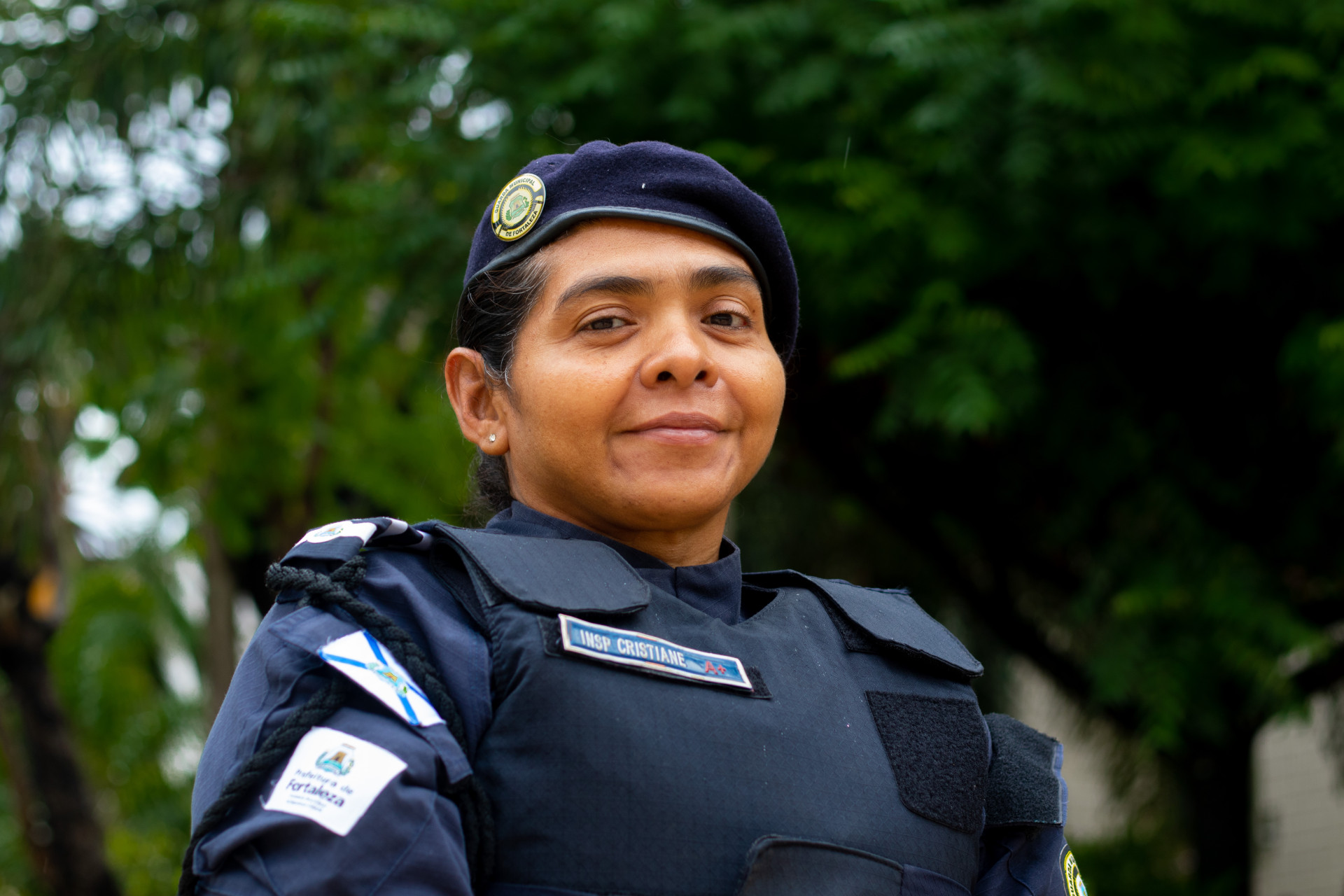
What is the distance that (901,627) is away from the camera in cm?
174

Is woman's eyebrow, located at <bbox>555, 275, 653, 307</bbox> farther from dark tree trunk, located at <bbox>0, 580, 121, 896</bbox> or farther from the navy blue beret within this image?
dark tree trunk, located at <bbox>0, 580, 121, 896</bbox>

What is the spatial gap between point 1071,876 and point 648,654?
715 millimetres

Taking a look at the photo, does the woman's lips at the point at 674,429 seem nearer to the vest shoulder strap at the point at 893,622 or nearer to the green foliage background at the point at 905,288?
the vest shoulder strap at the point at 893,622

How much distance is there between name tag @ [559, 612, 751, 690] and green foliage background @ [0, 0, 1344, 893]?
1.82 m

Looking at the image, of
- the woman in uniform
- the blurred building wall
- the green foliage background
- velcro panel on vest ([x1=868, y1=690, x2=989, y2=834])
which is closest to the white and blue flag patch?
the woman in uniform

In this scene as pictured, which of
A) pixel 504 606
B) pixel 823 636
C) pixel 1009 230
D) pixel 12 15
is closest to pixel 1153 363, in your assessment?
pixel 1009 230

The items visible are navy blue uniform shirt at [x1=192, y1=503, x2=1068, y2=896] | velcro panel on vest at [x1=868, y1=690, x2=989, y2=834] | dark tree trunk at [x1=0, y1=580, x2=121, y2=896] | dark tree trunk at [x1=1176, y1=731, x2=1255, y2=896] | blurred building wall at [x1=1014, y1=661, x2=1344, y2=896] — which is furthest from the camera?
blurred building wall at [x1=1014, y1=661, x2=1344, y2=896]

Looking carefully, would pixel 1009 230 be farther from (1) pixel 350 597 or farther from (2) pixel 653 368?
(1) pixel 350 597

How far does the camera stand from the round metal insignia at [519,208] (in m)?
1.67

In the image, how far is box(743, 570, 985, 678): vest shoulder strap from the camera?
1.69m

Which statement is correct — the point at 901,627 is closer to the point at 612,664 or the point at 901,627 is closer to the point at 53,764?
the point at 612,664

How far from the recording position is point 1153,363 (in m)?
4.96

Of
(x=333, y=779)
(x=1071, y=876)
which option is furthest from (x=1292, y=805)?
(x=333, y=779)

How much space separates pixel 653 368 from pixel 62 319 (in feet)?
18.1
